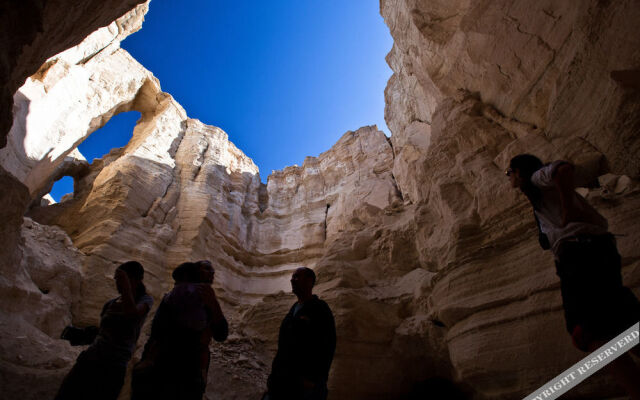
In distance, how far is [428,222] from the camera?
22.7ft

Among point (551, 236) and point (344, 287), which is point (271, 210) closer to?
point (344, 287)

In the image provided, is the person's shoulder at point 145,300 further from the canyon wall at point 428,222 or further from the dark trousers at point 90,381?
the canyon wall at point 428,222

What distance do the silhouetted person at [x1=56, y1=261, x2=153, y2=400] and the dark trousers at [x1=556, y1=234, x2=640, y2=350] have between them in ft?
11.4

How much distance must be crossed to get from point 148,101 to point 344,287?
1855 cm

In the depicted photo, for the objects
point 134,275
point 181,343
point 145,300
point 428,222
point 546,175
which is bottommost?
point 181,343

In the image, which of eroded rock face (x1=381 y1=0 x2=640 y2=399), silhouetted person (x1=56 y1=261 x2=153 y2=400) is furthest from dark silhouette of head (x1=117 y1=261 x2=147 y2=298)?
eroded rock face (x1=381 y1=0 x2=640 y2=399)

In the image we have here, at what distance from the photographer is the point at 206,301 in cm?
277

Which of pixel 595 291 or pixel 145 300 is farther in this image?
pixel 145 300

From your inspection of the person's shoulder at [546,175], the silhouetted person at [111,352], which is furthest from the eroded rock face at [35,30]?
the person's shoulder at [546,175]

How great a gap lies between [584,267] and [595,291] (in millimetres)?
152

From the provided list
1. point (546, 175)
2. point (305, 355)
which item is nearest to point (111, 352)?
point (305, 355)

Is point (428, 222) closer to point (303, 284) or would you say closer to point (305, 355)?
point (303, 284)

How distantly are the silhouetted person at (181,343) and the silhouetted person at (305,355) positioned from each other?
568mm

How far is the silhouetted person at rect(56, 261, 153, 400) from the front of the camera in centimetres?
270
